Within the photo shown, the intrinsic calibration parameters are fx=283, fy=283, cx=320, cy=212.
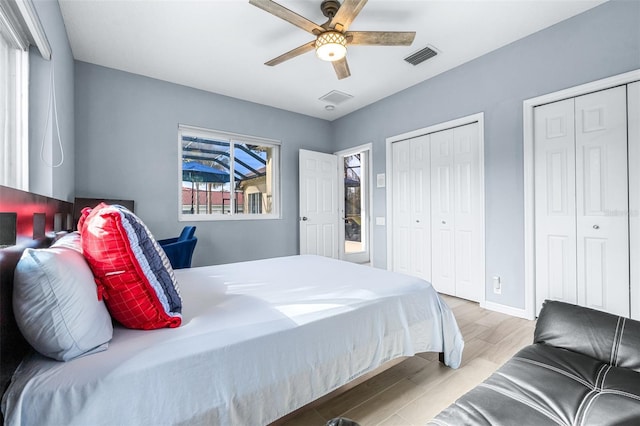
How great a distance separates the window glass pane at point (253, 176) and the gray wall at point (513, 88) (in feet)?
7.53

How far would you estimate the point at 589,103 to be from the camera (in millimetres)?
2432

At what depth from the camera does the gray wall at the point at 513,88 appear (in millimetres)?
2301

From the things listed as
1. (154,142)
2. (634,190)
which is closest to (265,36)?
(154,142)

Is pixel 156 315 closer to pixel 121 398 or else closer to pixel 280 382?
pixel 121 398

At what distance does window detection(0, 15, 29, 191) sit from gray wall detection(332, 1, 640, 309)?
374 cm

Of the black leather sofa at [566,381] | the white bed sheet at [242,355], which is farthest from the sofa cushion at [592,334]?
the white bed sheet at [242,355]

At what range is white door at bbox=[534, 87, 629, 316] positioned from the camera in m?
2.29

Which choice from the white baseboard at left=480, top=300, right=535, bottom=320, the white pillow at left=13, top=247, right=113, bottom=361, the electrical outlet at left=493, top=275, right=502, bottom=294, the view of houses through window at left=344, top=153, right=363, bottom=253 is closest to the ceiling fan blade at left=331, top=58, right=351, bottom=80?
the white pillow at left=13, top=247, right=113, bottom=361

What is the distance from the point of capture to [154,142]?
3559 mm

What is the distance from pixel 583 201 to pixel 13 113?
425 cm

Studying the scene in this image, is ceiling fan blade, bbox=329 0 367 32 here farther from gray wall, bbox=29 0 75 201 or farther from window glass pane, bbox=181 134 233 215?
window glass pane, bbox=181 134 233 215

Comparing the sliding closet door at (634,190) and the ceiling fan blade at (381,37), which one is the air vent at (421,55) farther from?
the sliding closet door at (634,190)

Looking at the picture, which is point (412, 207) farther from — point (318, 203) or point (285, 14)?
point (285, 14)

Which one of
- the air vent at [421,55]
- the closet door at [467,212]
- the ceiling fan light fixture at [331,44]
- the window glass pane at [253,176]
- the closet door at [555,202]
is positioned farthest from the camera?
the window glass pane at [253,176]
